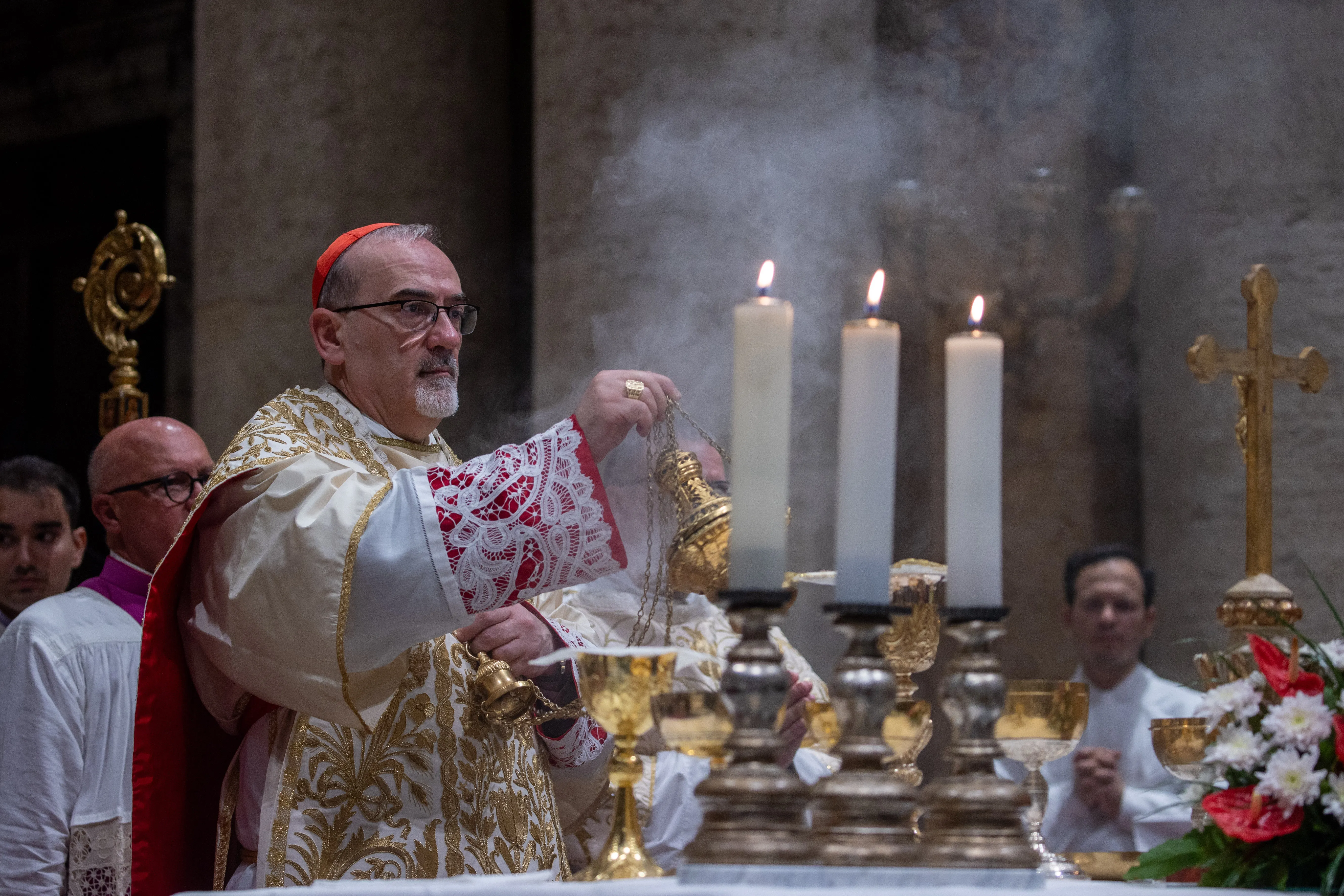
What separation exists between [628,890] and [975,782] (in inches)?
14.5

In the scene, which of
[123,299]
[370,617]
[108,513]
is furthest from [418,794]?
[123,299]

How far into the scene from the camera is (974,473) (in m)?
1.70

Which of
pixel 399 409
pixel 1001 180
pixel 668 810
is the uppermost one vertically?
pixel 1001 180

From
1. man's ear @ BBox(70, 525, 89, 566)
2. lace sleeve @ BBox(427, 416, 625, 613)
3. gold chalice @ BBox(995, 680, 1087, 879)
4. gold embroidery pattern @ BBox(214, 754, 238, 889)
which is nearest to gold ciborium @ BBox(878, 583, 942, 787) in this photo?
gold chalice @ BBox(995, 680, 1087, 879)

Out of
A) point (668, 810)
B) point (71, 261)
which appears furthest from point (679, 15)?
point (71, 261)

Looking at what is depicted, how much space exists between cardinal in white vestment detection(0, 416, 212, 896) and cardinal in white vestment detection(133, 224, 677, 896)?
106 centimetres

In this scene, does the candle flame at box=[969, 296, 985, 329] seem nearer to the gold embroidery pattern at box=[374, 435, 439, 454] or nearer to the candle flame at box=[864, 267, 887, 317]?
→ the candle flame at box=[864, 267, 887, 317]

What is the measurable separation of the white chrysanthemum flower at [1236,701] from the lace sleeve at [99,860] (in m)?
2.66

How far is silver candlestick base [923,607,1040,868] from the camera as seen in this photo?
5.17 feet

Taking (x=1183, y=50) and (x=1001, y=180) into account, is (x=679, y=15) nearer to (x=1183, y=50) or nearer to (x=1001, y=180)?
(x=1001, y=180)

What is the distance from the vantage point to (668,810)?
367 centimetres

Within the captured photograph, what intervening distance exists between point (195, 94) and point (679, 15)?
2.24 meters

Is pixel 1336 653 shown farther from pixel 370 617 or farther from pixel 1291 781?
pixel 370 617

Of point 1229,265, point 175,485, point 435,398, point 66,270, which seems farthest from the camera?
point 66,270
